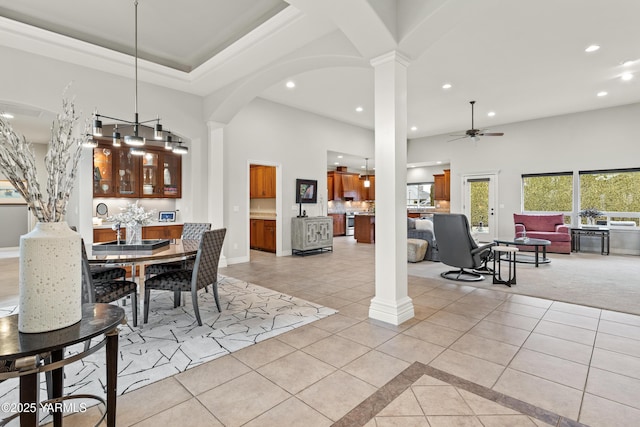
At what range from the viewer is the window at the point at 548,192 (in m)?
8.34

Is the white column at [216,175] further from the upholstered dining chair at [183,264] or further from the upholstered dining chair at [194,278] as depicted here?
the upholstered dining chair at [194,278]

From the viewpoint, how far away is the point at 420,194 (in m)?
13.2

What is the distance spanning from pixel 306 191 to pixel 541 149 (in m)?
6.46

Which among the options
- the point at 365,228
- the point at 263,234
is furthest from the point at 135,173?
the point at 365,228

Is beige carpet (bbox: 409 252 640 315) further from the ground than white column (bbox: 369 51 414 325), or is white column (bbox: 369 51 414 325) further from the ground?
white column (bbox: 369 51 414 325)

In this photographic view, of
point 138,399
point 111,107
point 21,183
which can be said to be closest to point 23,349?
point 21,183

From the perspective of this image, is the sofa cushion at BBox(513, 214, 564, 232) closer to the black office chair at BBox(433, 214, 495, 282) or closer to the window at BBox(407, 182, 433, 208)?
the black office chair at BBox(433, 214, 495, 282)

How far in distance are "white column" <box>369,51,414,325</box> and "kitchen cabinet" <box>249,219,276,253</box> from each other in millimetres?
4735

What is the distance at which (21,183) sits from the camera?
1292 millimetres

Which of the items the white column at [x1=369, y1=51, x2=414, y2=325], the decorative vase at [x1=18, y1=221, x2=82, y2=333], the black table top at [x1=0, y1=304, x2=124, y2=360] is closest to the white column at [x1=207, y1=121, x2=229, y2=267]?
the white column at [x1=369, y1=51, x2=414, y2=325]

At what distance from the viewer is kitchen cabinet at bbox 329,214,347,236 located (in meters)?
12.1

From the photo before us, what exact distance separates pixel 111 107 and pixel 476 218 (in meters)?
9.72

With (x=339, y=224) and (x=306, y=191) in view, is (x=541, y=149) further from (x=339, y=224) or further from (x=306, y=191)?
(x=339, y=224)

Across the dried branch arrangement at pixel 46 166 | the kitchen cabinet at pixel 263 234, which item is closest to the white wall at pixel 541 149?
the kitchen cabinet at pixel 263 234
